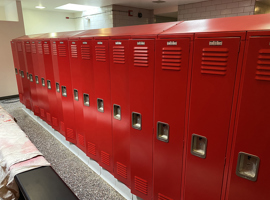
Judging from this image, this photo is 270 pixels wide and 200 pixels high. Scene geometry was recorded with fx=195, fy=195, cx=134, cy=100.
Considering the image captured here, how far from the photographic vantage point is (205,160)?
4.62 ft

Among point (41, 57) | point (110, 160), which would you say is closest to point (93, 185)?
point (110, 160)

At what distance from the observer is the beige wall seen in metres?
5.85

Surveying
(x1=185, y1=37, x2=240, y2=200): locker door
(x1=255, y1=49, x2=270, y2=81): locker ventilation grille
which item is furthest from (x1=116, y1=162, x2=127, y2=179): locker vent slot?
(x1=255, y1=49, x2=270, y2=81): locker ventilation grille

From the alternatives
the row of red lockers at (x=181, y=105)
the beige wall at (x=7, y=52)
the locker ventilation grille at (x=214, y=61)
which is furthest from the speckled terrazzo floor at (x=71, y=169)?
the beige wall at (x=7, y=52)

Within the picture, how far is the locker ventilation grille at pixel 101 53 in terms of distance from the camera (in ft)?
6.88

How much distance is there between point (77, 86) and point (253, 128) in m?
2.18

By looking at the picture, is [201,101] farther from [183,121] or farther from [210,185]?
[210,185]

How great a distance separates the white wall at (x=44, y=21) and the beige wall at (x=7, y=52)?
6.00ft

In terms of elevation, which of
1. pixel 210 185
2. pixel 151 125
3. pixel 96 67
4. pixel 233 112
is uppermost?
pixel 96 67

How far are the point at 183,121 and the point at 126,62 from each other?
786mm

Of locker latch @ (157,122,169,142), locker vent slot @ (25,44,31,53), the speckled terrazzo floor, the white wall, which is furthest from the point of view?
the white wall

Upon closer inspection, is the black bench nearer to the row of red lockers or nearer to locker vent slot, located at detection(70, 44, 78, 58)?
the row of red lockers

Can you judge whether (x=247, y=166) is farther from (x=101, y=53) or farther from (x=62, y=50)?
(x=62, y=50)

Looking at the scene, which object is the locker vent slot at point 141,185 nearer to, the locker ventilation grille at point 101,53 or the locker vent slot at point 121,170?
the locker vent slot at point 121,170
